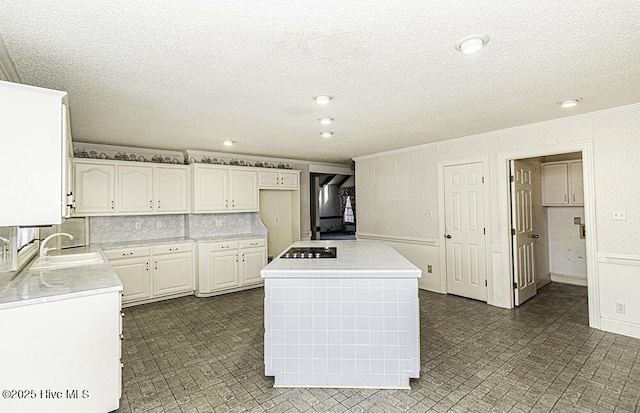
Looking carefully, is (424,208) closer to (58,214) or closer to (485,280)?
(485,280)

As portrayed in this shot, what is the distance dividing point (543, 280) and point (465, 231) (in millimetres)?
1904

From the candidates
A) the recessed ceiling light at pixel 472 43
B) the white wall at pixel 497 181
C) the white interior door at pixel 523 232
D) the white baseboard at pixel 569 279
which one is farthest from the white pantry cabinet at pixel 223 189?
the white baseboard at pixel 569 279

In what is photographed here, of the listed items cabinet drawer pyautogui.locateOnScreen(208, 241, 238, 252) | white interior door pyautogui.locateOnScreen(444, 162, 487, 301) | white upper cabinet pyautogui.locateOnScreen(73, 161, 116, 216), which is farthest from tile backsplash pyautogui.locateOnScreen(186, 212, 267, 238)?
white interior door pyautogui.locateOnScreen(444, 162, 487, 301)

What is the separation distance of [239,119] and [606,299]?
4.29m

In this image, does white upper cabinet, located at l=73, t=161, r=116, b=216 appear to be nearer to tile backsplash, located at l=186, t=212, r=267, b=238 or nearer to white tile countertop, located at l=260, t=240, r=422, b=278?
tile backsplash, located at l=186, t=212, r=267, b=238

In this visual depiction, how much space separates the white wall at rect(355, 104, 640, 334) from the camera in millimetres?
3316

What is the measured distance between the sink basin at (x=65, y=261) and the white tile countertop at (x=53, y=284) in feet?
0.50

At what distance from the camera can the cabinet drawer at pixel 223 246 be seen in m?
5.03

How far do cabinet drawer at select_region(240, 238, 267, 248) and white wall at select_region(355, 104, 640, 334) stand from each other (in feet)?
6.23

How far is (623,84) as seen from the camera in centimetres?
269

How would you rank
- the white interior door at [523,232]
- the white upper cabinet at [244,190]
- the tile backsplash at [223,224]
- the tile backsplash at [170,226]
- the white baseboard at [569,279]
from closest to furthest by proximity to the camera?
the white interior door at [523,232], the tile backsplash at [170,226], the white baseboard at [569,279], the tile backsplash at [223,224], the white upper cabinet at [244,190]

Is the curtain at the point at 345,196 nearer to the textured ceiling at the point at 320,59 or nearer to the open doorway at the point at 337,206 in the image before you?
the open doorway at the point at 337,206

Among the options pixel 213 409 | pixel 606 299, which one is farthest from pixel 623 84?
pixel 213 409

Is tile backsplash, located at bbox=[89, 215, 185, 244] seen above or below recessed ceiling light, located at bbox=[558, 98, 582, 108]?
below
